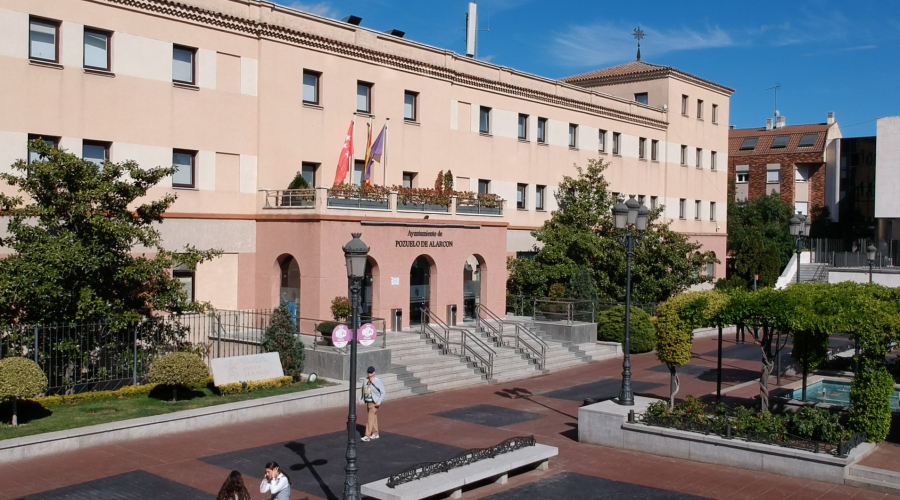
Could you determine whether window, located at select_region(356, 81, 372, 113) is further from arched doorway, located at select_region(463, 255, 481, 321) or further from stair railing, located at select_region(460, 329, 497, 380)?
stair railing, located at select_region(460, 329, 497, 380)

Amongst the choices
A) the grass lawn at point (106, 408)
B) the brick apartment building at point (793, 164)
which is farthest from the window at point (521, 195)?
the brick apartment building at point (793, 164)

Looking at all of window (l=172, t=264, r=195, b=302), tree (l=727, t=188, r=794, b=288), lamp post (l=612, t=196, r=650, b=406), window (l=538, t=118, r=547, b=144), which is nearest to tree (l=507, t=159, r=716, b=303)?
window (l=538, t=118, r=547, b=144)

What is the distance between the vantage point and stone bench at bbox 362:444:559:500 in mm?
13000

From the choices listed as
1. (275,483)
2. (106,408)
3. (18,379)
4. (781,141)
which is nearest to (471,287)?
(106,408)

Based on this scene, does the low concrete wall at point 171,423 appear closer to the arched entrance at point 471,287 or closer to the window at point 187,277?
the window at point 187,277

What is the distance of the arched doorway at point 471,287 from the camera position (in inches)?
1282

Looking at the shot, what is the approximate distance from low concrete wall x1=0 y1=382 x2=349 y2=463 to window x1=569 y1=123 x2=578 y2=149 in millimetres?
22133

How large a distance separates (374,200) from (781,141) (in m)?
Answer: 51.6

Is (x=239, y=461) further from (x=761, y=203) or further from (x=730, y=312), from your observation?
(x=761, y=203)

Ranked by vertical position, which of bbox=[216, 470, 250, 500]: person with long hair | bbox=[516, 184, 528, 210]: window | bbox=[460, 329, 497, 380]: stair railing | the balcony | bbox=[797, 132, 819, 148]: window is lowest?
bbox=[460, 329, 497, 380]: stair railing

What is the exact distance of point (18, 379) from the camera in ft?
55.3

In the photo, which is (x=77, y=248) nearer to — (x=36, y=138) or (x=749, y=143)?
(x=36, y=138)

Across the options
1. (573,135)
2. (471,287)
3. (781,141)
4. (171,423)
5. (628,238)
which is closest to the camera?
(171,423)

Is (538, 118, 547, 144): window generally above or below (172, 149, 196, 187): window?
above
